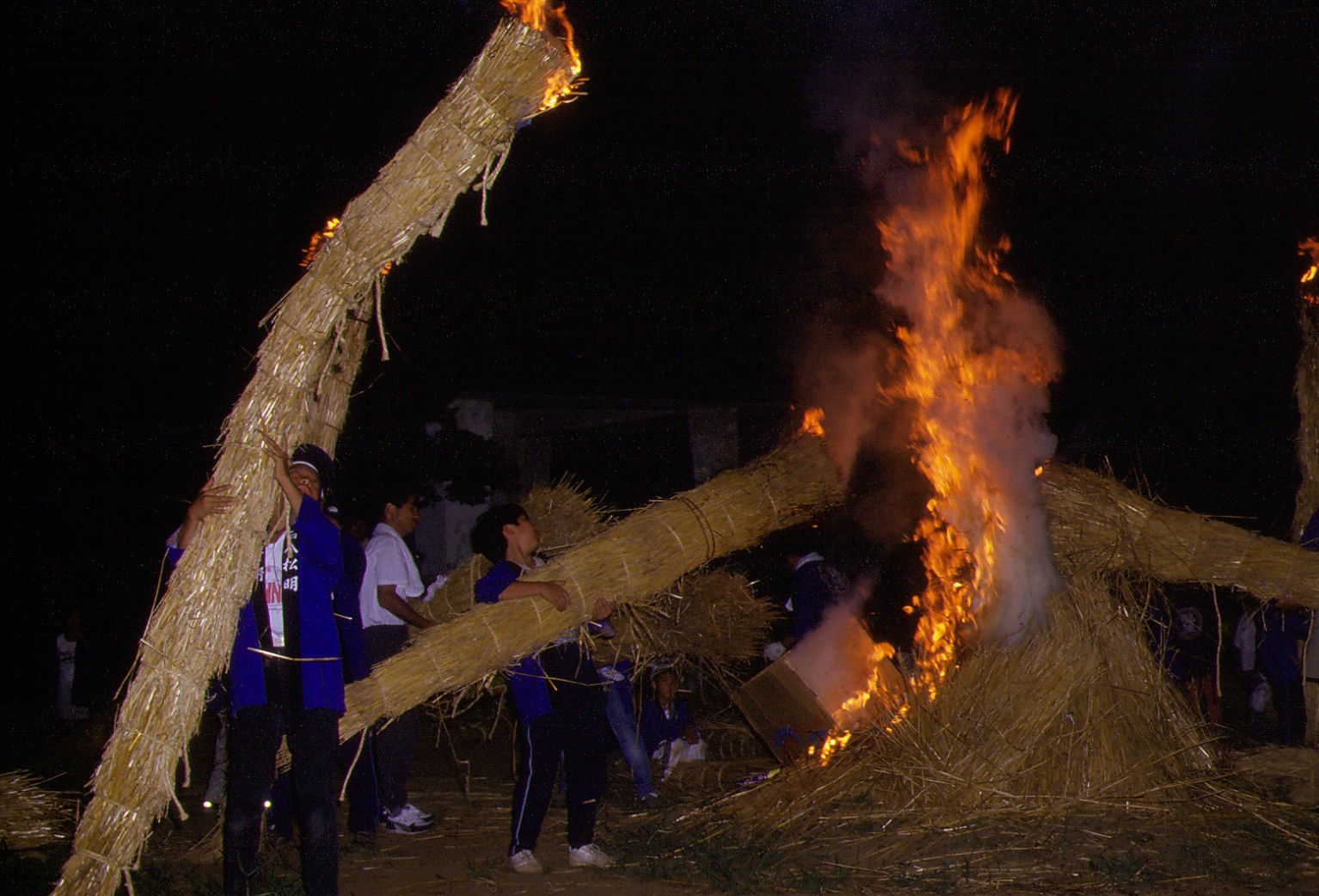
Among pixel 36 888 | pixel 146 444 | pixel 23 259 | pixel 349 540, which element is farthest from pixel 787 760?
pixel 23 259

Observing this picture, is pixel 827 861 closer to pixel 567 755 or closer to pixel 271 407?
pixel 567 755

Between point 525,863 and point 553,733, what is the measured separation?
535 mm

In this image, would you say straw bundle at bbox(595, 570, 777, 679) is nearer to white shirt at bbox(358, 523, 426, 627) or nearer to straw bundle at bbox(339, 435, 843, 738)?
straw bundle at bbox(339, 435, 843, 738)

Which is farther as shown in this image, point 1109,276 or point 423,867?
point 1109,276

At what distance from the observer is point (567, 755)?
4641mm

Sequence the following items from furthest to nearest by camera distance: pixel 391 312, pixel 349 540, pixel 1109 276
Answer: pixel 1109 276, pixel 391 312, pixel 349 540

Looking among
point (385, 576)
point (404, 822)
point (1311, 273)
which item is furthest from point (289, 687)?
point (1311, 273)

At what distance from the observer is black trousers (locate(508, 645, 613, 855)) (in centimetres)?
452

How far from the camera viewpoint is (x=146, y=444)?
10023mm

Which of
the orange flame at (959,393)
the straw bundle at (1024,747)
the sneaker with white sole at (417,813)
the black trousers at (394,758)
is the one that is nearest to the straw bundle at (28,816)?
the black trousers at (394,758)

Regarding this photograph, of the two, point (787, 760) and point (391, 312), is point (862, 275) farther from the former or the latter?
point (787, 760)

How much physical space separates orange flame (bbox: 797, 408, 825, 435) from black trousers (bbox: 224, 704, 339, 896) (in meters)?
3.19

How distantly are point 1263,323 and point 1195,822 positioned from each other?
10.3 metres

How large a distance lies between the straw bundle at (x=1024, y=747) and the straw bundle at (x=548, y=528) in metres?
1.74
